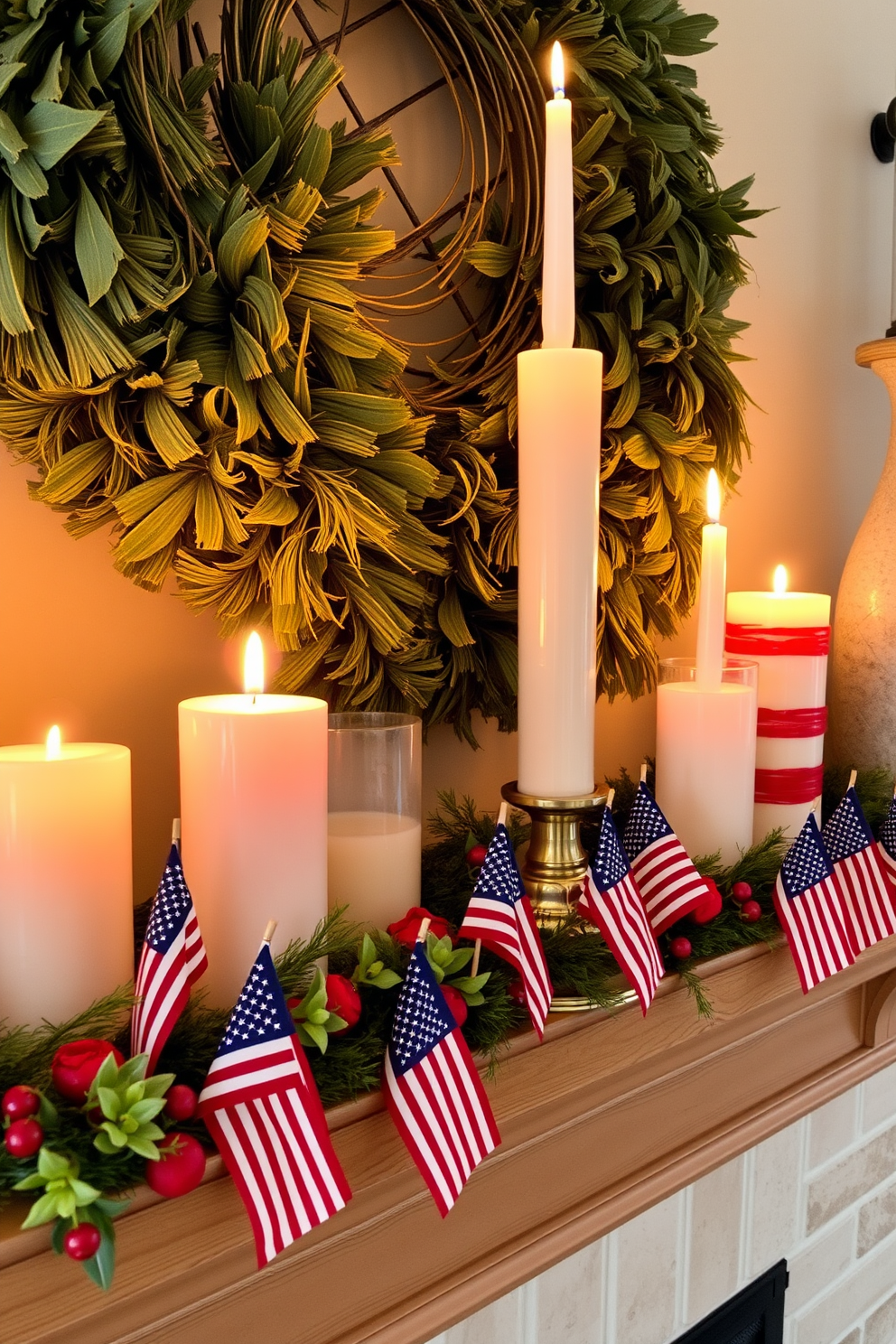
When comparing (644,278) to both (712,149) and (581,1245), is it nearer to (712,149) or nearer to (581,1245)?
(712,149)

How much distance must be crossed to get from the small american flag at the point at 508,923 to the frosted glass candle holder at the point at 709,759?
0.23m

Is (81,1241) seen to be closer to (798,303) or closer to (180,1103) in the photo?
(180,1103)

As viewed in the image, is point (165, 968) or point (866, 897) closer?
point (165, 968)

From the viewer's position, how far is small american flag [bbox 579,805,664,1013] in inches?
23.5

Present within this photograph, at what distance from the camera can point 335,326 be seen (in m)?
0.59

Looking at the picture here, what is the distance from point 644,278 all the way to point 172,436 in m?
0.39

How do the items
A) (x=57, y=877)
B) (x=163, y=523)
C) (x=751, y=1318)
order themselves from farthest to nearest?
(x=751, y=1318) < (x=163, y=523) < (x=57, y=877)

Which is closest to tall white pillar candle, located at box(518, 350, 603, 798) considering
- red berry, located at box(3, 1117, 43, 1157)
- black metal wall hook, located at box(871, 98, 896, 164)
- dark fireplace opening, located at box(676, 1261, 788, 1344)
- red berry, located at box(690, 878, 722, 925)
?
red berry, located at box(690, 878, 722, 925)

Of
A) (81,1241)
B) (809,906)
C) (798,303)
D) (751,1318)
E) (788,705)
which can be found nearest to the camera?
(81,1241)

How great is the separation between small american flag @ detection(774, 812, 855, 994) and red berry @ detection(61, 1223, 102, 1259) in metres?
0.48

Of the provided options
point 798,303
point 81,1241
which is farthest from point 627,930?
point 798,303

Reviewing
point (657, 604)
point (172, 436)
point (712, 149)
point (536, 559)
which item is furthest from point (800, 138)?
point (172, 436)

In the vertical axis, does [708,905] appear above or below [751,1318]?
above

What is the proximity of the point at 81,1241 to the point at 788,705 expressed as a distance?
652 millimetres
